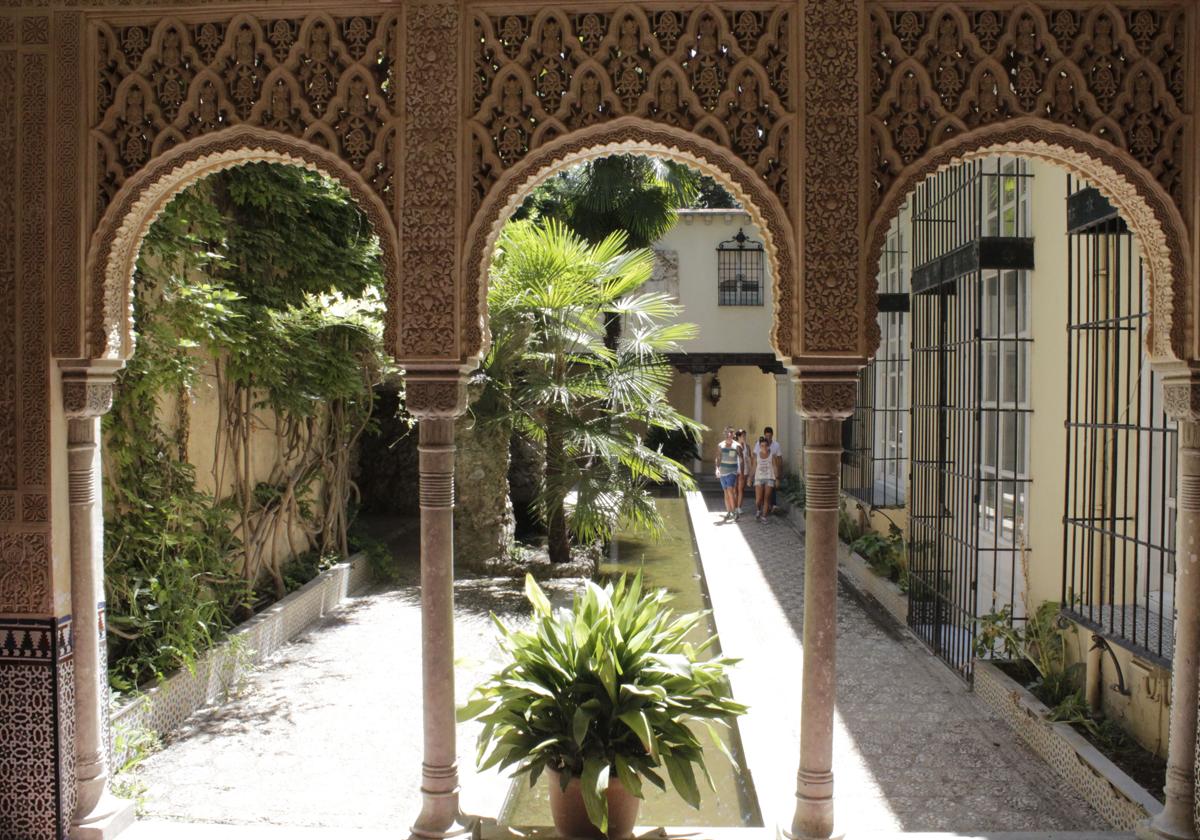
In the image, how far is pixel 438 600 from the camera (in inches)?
141

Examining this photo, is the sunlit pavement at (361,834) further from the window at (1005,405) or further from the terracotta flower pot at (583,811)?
the window at (1005,405)

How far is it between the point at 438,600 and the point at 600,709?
0.73 m

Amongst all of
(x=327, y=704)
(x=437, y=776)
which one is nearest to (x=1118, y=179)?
(x=437, y=776)

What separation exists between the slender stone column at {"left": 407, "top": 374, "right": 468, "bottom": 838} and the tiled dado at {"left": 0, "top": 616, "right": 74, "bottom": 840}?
1.35 metres

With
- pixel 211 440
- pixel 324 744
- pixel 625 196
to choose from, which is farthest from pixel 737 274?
pixel 324 744

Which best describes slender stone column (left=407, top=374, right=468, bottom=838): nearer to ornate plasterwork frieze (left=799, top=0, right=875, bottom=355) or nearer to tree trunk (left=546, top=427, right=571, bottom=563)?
ornate plasterwork frieze (left=799, top=0, right=875, bottom=355)

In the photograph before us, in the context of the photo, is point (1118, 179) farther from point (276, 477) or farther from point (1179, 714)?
point (276, 477)

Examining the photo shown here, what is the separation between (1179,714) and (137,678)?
478 cm

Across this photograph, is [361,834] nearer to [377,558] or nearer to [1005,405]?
[1005,405]

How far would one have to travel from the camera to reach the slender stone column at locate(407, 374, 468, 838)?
3.53 meters

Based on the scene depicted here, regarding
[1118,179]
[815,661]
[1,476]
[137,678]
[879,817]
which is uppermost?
[1118,179]

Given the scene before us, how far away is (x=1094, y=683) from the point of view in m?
4.77

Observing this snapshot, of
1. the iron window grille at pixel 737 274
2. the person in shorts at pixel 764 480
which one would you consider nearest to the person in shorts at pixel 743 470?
the person in shorts at pixel 764 480

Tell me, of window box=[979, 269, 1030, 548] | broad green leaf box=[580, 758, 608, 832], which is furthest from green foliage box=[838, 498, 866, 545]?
broad green leaf box=[580, 758, 608, 832]
